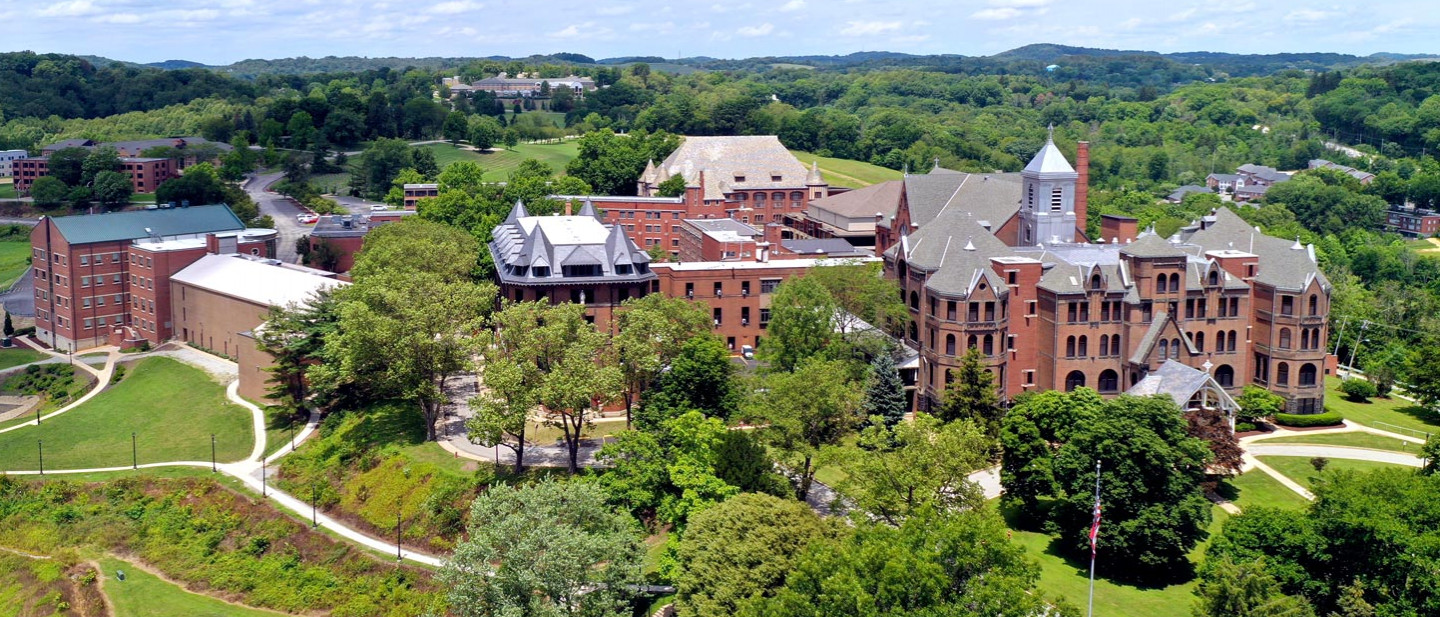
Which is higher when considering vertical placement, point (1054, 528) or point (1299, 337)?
point (1299, 337)

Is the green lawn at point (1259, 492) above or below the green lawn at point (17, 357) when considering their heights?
above

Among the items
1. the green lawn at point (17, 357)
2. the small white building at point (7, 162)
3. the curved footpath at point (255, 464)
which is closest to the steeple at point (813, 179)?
the curved footpath at point (255, 464)

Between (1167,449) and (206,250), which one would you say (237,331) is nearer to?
(206,250)

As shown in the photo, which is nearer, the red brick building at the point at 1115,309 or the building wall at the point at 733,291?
the red brick building at the point at 1115,309

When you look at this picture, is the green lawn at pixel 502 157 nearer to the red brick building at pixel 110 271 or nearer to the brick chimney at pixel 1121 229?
the red brick building at pixel 110 271

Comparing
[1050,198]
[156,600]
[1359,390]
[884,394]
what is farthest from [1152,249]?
[156,600]

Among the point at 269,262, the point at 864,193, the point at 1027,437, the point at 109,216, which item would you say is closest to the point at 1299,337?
the point at 1027,437
